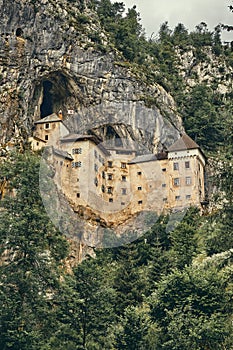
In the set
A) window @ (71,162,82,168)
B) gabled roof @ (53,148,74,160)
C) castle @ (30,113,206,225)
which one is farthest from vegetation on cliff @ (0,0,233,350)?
window @ (71,162,82,168)

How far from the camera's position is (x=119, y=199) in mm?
72750

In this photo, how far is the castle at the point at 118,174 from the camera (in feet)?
222

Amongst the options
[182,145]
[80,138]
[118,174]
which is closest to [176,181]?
[182,145]

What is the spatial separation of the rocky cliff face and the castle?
2497 millimetres

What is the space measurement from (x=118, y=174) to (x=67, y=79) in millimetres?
12673

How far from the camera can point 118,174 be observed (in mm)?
73688

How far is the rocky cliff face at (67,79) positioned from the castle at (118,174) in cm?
250

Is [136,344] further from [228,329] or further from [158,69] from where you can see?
[158,69]

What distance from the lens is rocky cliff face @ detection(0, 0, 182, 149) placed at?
2650 inches

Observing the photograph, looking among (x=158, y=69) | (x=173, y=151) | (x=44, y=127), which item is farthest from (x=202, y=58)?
(x=44, y=127)

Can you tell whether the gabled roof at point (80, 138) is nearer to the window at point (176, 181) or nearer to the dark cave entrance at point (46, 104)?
the dark cave entrance at point (46, 104)

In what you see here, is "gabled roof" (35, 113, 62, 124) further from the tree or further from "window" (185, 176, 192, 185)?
the tree

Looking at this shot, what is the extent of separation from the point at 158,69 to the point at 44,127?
90.3ft

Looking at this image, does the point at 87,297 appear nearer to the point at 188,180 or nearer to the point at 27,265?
the point at 27,265
